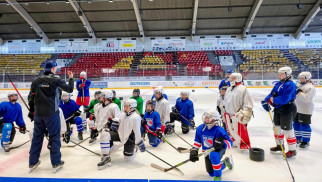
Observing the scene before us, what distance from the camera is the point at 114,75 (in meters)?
16.2

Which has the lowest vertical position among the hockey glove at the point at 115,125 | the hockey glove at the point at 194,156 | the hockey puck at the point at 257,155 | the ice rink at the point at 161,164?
the ice rink at the point at 161,164

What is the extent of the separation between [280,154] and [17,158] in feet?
15.1

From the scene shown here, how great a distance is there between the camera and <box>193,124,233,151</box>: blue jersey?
9.28ft

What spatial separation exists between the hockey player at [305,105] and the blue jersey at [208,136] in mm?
2058

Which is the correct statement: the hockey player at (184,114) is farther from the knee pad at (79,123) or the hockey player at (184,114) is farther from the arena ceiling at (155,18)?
the arena ceiling at (155,18)

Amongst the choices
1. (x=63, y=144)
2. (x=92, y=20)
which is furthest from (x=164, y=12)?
(x=63, y=144)

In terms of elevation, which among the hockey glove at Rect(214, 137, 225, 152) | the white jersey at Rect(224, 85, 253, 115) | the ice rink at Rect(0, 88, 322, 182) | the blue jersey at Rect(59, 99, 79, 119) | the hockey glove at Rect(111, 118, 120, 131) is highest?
the white jersey at Rect(224, 85, 253, 115)

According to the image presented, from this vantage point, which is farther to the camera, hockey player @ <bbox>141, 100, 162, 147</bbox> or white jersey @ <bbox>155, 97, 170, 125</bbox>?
white jersey @ <bbox>155, 97, 170, 125</bbox>

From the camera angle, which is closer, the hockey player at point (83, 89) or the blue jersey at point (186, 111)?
the blue jersey at point (186, 111)

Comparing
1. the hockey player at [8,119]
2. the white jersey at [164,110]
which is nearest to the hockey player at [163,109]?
Answer: the white jersey at [164,110]

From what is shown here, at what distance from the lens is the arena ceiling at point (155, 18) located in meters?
18.3

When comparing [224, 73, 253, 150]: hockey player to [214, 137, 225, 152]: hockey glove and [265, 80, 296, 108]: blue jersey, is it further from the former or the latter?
[214, 137, 225, 152]: hockey glove

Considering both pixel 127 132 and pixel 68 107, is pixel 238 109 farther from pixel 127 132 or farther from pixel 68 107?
pixel 68 107

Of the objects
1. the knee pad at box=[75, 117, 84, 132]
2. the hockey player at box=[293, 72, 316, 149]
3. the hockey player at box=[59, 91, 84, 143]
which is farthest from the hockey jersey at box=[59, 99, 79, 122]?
the hockey player at box=[293, 72, 316, 149]
